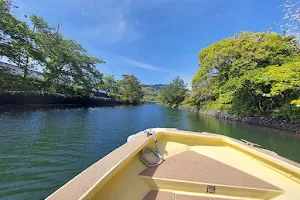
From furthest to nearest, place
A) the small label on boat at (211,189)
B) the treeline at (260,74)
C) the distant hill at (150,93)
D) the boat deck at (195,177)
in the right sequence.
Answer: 1. the distant hill at (150,93)
2. the treeline at (260,74)
3. the small label on boat at (211,189)
4. the boat deck at (195,177)

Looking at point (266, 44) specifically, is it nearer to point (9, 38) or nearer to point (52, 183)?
point (52, 183)

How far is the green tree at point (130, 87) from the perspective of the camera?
4603 centimetres

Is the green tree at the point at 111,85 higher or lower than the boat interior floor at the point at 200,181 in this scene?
higher

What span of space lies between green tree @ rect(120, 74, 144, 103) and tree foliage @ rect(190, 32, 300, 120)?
30670 mm

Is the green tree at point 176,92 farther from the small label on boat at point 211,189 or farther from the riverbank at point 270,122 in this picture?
the small label on boat at point 211,189

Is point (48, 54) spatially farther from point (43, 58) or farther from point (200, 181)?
point (200, 181)

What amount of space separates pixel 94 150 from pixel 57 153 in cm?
97

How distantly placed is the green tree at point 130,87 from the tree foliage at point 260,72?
30670 millimetres

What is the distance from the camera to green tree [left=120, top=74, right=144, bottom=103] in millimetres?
46034

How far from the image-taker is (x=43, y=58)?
610 inches

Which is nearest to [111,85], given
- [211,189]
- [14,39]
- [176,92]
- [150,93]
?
[176,92]

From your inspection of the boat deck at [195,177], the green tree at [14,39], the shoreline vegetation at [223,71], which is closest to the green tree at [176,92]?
the shoreline vegetation at [223,71]

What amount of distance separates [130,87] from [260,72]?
39792 millimetres

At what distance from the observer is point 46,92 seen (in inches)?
672
